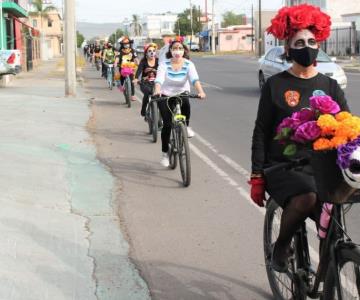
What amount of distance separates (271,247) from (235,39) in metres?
108

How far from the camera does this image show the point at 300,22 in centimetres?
371

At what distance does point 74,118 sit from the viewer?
13914mm

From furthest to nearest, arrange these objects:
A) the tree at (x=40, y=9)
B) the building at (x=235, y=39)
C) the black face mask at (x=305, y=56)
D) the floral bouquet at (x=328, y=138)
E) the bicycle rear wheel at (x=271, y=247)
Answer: the building at (x=235, y=39) < the tree at (x=40, y=9) < the bicycle rear wheel at (x=271, y=247) < the black face mask at (x=305, y=56) < the floral bouquet at (x=328, y=138)

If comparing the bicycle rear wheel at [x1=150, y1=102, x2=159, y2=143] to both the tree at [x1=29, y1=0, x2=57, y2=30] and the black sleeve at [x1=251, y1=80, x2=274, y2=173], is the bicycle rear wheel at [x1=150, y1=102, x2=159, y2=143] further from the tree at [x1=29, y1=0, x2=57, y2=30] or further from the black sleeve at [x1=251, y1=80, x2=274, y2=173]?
the tree at [x1=29, y1=0, x2=57, y2=30]

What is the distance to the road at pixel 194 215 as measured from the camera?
15.3ft

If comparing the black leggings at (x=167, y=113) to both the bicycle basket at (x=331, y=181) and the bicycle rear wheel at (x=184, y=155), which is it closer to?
the bicycle rear wheel at (x=184, y=155)

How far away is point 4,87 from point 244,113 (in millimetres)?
11083

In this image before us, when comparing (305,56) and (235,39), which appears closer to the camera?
(305,56)

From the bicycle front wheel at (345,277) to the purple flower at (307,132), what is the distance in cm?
55

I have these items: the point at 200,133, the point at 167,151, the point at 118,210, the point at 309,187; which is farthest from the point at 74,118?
the point at 309,187

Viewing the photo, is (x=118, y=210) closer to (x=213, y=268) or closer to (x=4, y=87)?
(x=213, y=268)

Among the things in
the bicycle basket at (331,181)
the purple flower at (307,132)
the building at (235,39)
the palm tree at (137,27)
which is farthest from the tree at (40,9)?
the bicycle basket at (331,181)

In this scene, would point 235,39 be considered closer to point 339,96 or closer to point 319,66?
point 319,66

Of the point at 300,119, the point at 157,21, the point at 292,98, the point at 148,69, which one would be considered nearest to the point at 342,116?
the point at 300,119
